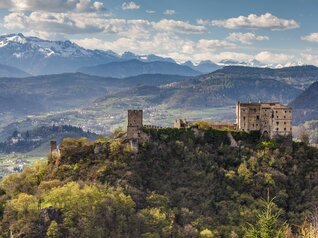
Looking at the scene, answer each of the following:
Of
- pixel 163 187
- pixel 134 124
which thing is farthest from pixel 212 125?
pixel 163 187

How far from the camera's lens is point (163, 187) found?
140500 millimetres

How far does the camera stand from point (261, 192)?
146500 mm

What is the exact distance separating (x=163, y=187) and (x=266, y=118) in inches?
1467

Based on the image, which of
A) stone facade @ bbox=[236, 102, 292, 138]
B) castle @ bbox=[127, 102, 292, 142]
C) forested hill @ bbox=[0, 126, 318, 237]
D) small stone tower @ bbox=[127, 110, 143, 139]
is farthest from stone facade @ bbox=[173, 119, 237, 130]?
small stone tower @ bbox=[127, 110, 143, 139]

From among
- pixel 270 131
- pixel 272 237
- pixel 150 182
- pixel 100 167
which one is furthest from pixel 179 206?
pixel 272 237

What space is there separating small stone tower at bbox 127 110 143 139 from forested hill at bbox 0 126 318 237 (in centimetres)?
305

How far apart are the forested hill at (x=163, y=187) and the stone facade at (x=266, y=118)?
305cm

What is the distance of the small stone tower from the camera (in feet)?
473

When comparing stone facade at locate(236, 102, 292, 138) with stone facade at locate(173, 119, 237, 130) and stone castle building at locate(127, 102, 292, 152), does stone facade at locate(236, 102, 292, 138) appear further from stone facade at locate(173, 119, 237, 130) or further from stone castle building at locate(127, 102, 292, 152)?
stone facade at locate(173, 119, 237, 130)

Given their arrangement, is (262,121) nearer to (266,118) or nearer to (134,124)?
(266,118)

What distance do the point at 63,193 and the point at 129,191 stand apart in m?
17.4

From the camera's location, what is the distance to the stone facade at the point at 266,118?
153250mm

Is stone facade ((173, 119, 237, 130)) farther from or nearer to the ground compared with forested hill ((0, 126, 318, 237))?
farther from the ground

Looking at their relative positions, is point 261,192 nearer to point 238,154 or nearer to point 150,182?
point 238,154
